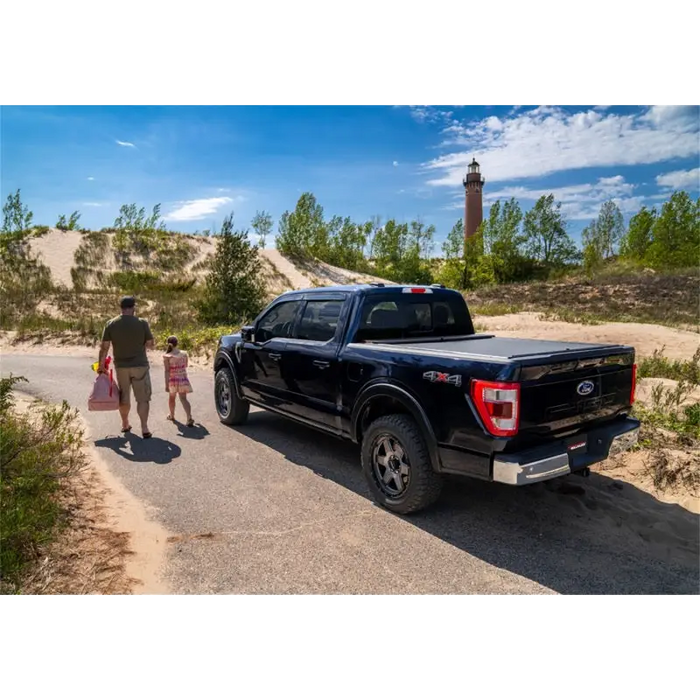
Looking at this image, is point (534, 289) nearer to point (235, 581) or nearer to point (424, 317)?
point (424, 317)

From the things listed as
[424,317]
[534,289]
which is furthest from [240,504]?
[534,289]

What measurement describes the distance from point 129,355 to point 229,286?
13.6m

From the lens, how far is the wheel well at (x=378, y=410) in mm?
4449

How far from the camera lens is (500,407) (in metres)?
3.53

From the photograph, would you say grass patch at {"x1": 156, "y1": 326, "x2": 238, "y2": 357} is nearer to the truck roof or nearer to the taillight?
the truck roof

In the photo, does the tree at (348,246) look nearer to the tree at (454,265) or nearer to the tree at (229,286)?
the tree at (454,265)

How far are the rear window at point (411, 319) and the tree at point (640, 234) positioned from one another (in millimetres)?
51820

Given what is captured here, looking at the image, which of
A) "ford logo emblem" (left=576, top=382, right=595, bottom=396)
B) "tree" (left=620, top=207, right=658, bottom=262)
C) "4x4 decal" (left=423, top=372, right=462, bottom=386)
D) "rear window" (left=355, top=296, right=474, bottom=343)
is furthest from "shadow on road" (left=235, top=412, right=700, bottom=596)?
"tree" (left=620, top=207, right=658, bottom=262)

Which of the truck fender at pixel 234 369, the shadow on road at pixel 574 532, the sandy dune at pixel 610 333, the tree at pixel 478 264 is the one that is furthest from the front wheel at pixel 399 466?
the tree at pixel 478 264

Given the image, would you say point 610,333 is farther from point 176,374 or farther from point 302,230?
point 302,230

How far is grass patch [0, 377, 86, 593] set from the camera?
3422 millimetres

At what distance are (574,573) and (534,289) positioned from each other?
31314mm

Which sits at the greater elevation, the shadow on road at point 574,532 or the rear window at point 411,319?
the rear window at point 411,319

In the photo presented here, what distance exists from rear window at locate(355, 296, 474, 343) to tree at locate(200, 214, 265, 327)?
14.9 metres
